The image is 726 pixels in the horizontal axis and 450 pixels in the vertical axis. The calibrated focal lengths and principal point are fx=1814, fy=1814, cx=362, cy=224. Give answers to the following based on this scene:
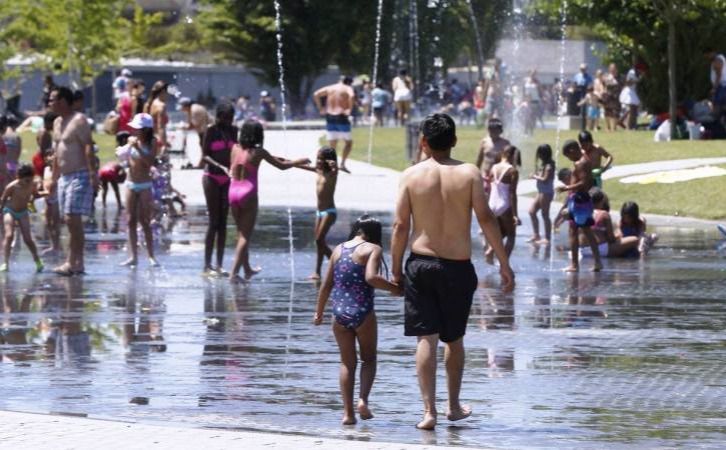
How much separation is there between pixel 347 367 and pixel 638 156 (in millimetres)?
23498

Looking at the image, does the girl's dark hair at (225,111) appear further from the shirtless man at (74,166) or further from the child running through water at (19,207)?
the child running through water at (19,207)

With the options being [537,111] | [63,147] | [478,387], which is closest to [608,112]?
[537,111]

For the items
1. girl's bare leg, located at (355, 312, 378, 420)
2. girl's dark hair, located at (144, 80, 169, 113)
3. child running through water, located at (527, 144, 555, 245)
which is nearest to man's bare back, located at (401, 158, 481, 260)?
girl's bare leg, located at (355, 312, 378, 420)

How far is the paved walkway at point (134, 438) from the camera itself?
27.9ft

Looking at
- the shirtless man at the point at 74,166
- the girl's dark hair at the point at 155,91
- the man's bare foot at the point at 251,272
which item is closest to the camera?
the shirtless man at the point at 74,166

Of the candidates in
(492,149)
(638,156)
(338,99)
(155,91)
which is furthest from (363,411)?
(638,156)

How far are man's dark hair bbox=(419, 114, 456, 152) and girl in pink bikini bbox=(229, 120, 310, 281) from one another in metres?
7.29

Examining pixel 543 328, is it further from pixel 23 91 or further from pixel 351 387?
pixel 23 91

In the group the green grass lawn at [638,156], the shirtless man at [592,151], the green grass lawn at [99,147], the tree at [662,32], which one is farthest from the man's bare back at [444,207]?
the tree at [662,32]

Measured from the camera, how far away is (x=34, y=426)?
904 centimetres

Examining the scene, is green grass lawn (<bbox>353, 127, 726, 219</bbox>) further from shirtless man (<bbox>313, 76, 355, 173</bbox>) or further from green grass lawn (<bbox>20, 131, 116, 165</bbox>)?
green grass lawn (<bbox>20, 131, 116, 165</bbox>)

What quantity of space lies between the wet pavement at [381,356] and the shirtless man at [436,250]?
0.42 m

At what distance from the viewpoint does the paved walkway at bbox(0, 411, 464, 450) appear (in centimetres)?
851

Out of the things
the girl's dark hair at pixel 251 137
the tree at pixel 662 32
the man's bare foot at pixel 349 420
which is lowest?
the man's bare foot at pixel 349 420
